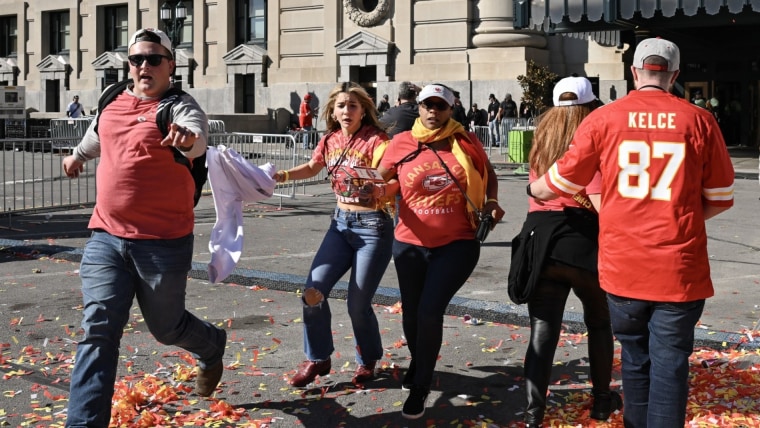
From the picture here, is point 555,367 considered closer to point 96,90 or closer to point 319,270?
point 319,270

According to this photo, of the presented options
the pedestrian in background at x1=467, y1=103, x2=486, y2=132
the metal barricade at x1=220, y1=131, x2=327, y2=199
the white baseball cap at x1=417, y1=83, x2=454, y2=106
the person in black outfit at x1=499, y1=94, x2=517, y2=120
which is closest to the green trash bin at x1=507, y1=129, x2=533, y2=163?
the person in black outfit at x1=499, y1=94, x2=517, y2=120

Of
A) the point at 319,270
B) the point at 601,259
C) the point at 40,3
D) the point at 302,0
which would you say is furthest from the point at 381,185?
the point at 40,3

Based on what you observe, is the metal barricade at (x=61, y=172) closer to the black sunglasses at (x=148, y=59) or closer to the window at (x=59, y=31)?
the black sunglasses at (x=148, y=59)

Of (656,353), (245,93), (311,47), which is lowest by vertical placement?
(656,353)

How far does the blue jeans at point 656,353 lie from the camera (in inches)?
170

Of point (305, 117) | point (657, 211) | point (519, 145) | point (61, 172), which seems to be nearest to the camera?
point (657, 211)

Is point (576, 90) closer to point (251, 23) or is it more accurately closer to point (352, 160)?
point (352, 160)

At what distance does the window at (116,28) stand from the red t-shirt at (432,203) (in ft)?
136

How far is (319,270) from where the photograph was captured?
6113 millimetres

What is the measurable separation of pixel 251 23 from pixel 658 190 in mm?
38026

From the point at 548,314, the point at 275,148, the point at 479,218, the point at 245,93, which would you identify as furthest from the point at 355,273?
the point at 245,93

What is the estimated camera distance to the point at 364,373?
6.16m

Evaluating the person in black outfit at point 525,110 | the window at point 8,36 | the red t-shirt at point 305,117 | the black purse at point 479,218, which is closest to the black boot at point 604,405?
the black purse at point 479,218

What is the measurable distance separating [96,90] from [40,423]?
137ft
